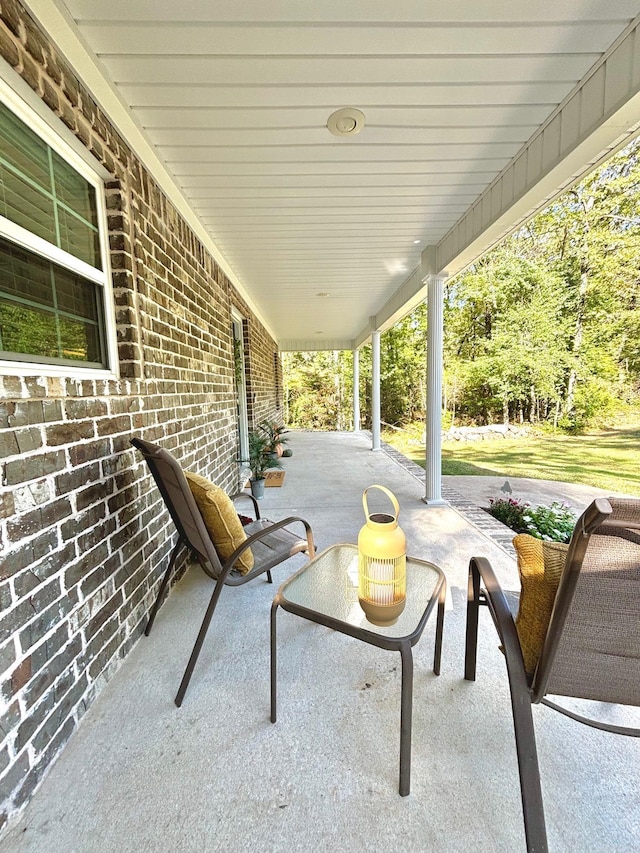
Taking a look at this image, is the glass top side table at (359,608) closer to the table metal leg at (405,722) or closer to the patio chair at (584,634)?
the table metal leg at (405,722)

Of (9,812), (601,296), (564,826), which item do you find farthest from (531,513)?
(601,296)

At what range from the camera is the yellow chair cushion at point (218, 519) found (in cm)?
166

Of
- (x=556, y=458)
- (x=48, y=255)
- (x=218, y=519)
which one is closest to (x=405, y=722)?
(x=218, y=519)

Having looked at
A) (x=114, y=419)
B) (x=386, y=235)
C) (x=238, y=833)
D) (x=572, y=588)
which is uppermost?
(x=386, y=235)

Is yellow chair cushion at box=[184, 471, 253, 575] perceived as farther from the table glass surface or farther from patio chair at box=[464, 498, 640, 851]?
patio chair at box=[464, 498, 640, 851]

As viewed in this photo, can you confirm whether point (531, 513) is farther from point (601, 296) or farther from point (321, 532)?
Result: point (601, 296)

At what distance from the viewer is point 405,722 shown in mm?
1093

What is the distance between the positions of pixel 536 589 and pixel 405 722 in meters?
0.58

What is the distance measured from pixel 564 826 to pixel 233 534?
4.77ft

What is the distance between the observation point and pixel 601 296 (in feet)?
35.5

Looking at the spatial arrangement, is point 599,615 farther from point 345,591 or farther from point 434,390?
point 434,390

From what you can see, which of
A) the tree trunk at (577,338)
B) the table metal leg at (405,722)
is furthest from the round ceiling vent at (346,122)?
the tree trunk at (577,338)

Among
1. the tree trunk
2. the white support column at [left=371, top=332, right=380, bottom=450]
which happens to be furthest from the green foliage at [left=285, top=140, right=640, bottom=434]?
the white support column at [left=371, top=332, right=380, bottom=450]

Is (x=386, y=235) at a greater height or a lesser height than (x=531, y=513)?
greater
